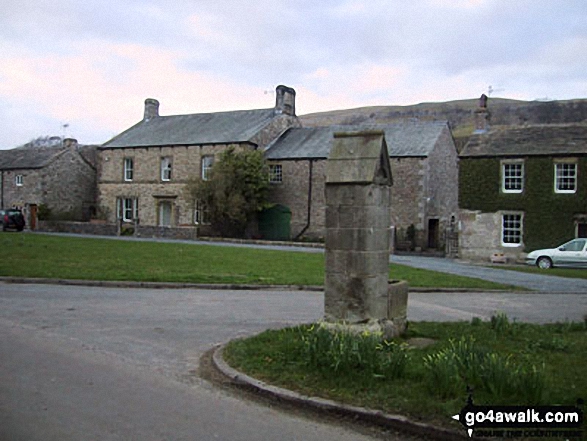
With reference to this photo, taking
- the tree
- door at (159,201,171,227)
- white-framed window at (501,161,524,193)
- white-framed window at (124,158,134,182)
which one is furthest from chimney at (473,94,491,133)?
white-framed window at (124,158,134,182)

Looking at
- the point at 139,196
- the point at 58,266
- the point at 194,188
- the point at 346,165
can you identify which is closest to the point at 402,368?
the point at 346,165

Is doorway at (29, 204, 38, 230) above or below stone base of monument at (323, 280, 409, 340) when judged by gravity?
above

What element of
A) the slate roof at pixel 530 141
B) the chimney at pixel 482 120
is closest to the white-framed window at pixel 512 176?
the slate roof at pixel 530 141

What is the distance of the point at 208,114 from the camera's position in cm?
4734

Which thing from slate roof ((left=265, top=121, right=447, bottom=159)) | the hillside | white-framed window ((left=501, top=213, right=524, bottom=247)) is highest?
the hillside

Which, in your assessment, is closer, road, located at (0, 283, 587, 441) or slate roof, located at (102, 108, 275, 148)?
road, located at (0, 283, 587, 441)

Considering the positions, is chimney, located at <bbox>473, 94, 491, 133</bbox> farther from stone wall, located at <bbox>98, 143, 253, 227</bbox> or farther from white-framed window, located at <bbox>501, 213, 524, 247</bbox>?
stone wall, located at <bbox>98, 143, 253, 227</bbox>

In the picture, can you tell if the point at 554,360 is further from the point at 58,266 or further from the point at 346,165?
the point at 58,266

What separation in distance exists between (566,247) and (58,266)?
22.4 m

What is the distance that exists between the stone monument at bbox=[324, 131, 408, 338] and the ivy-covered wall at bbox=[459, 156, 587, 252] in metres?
24.8

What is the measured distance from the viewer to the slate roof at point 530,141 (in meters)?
30.0

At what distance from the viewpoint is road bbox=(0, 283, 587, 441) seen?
16.7 ft

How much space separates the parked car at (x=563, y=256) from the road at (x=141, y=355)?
1348cm

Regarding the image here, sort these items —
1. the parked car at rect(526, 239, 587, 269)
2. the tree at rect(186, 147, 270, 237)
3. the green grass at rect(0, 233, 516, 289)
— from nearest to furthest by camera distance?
1. the green grass at rect(0, 233, 516, 289)
2. the parked car at rect(526, 239, 587, 269)
3. the tree at rect(186, 147, 270, 237)
